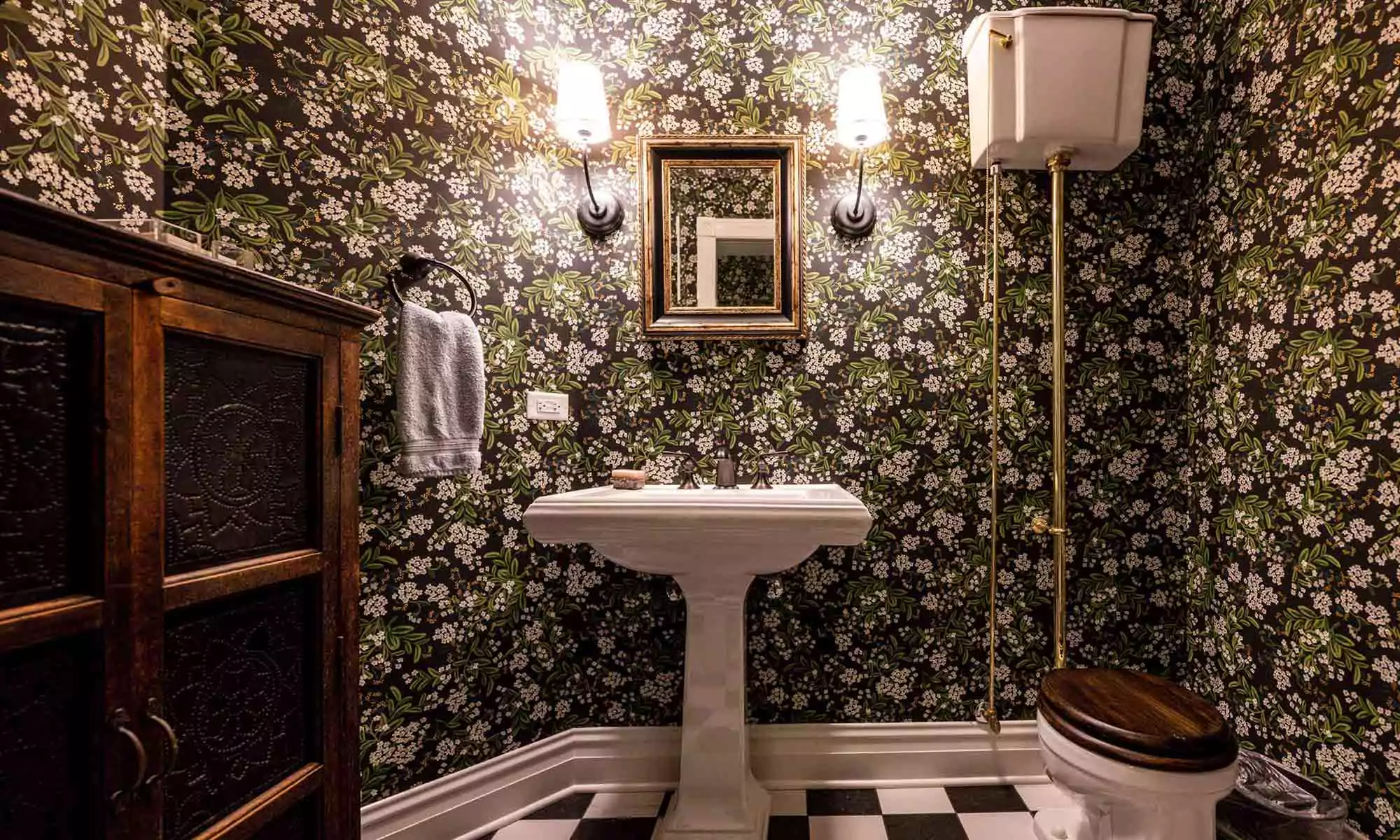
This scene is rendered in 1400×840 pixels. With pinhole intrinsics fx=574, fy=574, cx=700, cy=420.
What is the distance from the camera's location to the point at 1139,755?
1.06 meters

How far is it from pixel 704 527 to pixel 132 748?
2.86 feet

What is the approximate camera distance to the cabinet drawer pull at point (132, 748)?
2.09 ft

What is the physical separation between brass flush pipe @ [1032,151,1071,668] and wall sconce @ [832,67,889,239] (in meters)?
0.49

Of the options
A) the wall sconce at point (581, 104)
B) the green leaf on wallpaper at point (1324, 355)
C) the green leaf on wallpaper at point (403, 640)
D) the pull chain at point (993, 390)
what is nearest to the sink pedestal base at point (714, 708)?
the green leaf on wallpaper at point (403, 640)

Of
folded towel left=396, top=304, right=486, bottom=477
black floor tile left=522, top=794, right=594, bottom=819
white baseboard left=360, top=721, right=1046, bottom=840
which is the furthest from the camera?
white baseboard left=360, top=721, right=1046, bottom=840

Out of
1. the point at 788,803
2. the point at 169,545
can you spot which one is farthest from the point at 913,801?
the point at 169,545

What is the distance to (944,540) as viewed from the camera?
1.74 metres

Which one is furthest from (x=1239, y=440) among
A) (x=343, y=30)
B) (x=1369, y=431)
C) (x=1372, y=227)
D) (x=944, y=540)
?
(x=343, y=30)

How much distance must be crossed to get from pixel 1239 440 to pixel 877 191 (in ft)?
3.94

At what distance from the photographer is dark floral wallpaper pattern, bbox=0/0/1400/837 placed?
1.37m


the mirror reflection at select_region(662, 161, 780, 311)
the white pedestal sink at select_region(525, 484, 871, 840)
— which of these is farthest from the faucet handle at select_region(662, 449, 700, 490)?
the mirror reflection at select_region(662, 161, 780, 311)

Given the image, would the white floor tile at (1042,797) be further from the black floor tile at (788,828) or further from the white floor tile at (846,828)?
the black floor tile at (788,828)

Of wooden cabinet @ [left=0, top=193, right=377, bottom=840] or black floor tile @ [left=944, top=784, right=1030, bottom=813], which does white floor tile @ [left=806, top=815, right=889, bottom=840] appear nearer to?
black floor tile @ [left=944, top=784, right=1030, bottom=813]

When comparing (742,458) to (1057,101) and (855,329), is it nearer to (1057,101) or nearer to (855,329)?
(855,329)
